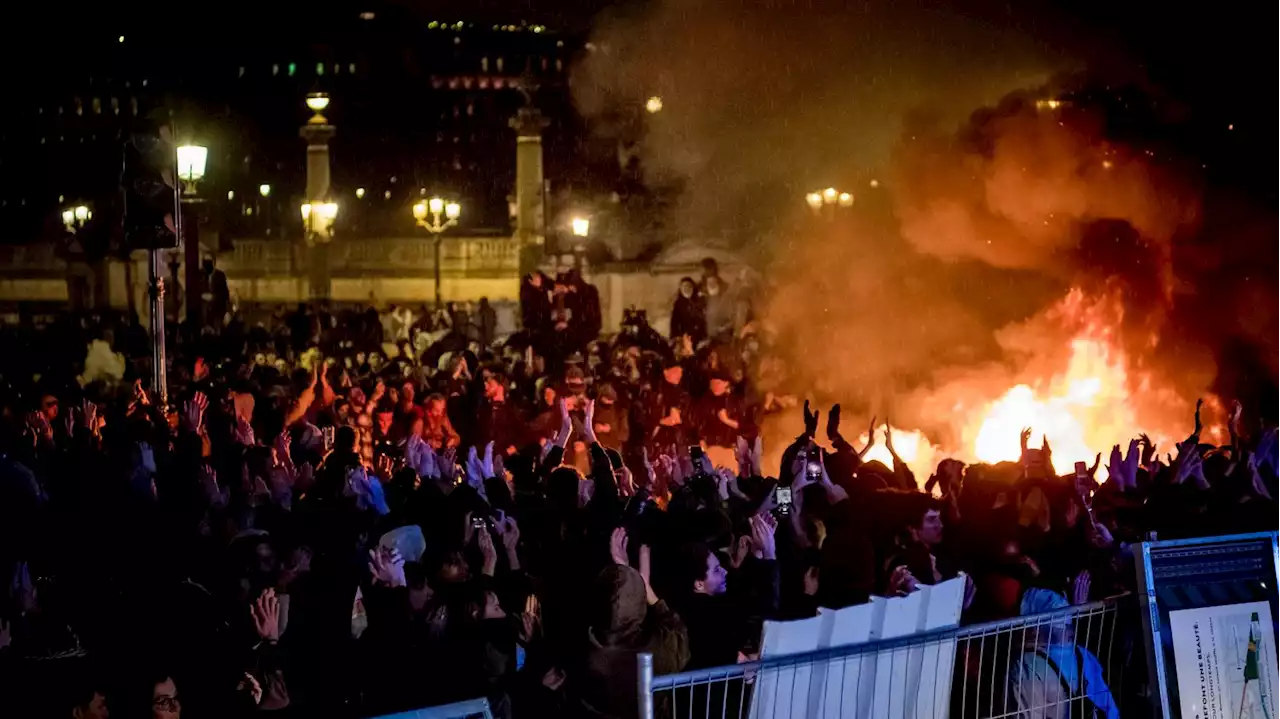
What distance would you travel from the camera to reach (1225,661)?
6.03 m

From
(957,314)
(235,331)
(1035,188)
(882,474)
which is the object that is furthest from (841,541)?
(235,331)

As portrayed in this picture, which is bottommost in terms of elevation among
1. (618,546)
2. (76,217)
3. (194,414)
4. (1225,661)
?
(1225,661)

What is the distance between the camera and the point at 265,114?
54156 mm

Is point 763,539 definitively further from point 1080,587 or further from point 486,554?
point 1080,587

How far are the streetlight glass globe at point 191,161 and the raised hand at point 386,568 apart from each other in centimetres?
1005

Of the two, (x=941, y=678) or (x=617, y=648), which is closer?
(x=941, y=678)

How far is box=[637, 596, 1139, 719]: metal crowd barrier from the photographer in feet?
Answer: 16.8

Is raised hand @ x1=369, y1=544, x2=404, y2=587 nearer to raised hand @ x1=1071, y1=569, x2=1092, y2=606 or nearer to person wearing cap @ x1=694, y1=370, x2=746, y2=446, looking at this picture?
raised hand @ x1=1071, y1=569, x2=1092, y2=606

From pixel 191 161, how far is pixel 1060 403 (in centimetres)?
976

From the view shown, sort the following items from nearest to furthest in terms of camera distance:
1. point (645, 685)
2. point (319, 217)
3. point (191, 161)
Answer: point (645, 685) < point (191, 161) < point (319, 217)

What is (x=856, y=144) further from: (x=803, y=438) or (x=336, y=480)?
(x=336, y=480)

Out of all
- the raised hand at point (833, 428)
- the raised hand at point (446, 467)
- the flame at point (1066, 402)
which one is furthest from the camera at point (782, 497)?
the flame at point (1066, 402)

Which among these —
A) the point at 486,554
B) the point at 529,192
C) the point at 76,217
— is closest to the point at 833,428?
the point at 486,554

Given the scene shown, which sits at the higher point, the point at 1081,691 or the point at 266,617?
the point at 266,617
